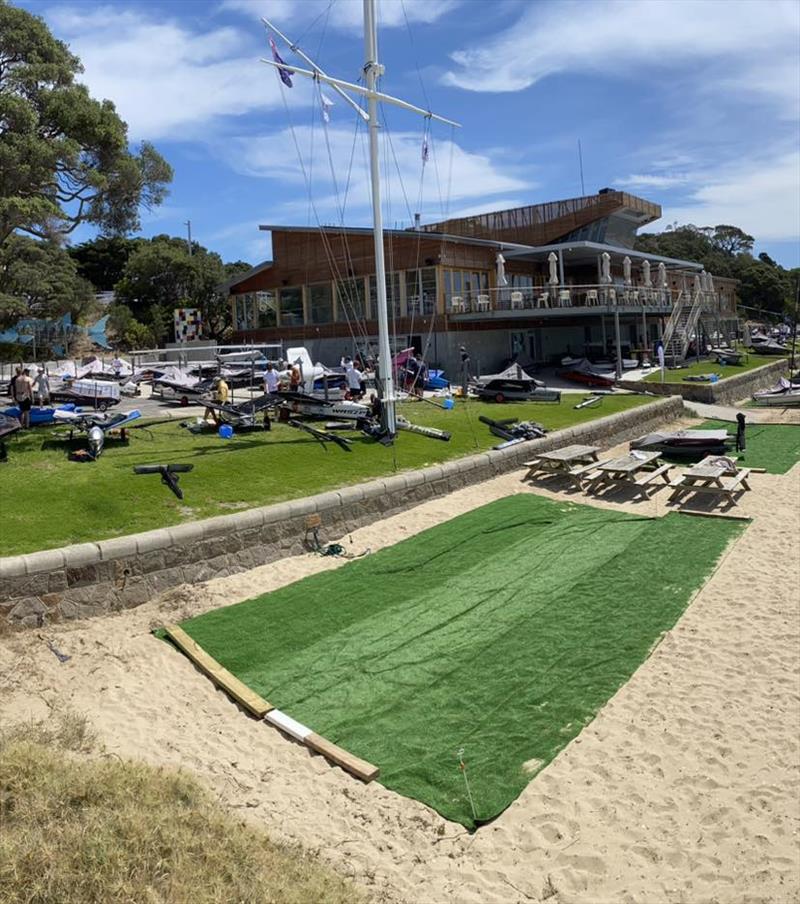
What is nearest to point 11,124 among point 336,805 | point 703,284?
point 336,805

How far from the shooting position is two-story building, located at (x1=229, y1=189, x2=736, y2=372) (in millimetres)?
34875

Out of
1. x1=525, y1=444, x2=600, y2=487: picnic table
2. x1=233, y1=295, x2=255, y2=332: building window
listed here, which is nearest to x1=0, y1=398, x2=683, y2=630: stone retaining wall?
x1=525, y1=444, x2=600, y2=487: picnic table

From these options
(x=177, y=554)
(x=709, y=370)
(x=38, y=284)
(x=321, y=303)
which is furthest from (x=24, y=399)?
(x=709, y=370)

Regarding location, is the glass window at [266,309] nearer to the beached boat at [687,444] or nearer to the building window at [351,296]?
the building window at [351,296]

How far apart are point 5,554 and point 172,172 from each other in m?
29.9

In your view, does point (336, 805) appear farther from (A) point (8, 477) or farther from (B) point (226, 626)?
(A) point (8, 477)

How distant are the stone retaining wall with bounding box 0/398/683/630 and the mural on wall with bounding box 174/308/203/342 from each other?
111 ft

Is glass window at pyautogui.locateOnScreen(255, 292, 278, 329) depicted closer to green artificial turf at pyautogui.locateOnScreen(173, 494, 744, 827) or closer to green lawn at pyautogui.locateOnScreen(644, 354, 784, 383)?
green lawn at pyautogui.locateOnScreen(644, 354, 784, 383)

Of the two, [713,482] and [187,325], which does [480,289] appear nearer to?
[187,325]

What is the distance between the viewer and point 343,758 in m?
6.94

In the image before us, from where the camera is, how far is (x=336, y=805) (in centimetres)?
643

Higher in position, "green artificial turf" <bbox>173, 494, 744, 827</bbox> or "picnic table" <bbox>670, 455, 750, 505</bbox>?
"picnic table" <bbox>670, 455, 750, 505</bbox>

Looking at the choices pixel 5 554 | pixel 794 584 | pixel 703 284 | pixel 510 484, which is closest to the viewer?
pixel 5 554

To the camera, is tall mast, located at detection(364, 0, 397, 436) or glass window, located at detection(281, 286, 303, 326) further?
glass window, located at detection(281, 286, 303, 326)
